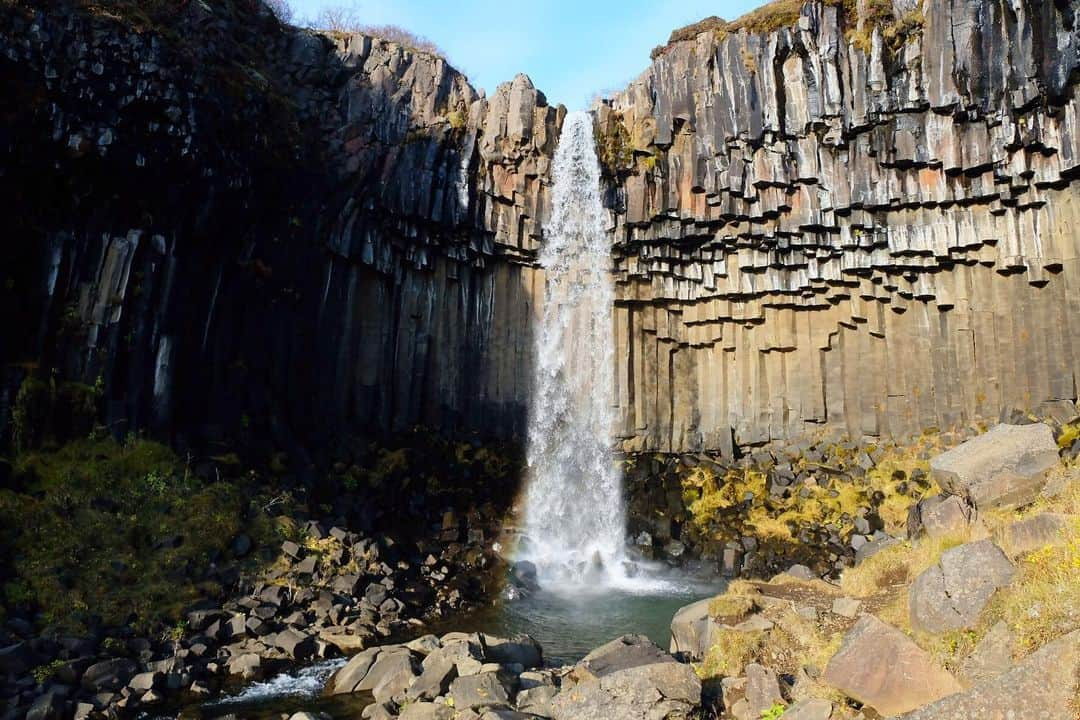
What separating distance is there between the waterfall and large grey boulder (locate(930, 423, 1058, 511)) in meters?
12.3

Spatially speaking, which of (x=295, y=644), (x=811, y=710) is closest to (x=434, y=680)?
(x=295, y=644)

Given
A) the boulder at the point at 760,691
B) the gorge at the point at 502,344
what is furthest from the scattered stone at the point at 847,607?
the boulder at the point at 760,691

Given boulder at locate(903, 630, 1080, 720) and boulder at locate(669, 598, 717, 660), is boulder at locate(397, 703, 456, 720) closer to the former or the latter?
boulder at locate(669, 598, 717, 660)

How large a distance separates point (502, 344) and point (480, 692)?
15570 millimetres

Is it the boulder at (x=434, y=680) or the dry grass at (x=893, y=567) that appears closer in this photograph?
the dry grass at (x=893, y=567)

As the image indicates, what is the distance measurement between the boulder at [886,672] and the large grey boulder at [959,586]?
553mm

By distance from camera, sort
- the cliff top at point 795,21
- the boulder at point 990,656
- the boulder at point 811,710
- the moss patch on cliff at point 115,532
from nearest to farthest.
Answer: the boulder at point 990,656, the boulder at point 811,710, the moss patch on cliff at point 115,532, the cliff top at point 795,21

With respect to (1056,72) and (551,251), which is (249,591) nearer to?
(551,251)

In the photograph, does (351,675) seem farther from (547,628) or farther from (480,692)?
(547,628)

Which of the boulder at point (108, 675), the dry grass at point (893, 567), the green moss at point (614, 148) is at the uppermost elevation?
the green moss at point (614, 148)

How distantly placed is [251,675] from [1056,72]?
70.1 ft

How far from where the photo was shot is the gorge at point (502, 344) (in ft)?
37.1

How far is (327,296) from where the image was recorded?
68.6 ft

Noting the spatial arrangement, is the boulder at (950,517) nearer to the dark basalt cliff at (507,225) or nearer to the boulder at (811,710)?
the boulder at (811,710)
